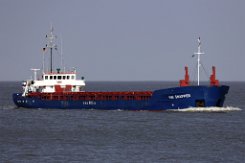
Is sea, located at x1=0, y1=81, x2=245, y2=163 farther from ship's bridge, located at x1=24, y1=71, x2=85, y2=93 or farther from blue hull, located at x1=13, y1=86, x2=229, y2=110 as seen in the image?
ship's bridge, located at x1=24, y1=71, x2=85, y2=93

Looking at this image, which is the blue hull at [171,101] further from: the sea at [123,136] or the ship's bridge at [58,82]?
the ship's bridge at [58,82]

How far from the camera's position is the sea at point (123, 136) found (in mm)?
56372

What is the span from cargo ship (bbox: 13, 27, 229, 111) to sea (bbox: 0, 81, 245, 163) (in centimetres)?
109

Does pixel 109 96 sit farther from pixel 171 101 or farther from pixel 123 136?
pixel 123 136

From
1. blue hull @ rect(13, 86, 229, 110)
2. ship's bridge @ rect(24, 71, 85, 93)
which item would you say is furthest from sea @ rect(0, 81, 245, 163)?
ship's bridge @ rect(24, 71, 85, 93)

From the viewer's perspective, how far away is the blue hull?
287ft

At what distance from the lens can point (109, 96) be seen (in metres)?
94.5

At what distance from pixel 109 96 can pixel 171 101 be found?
9.05m

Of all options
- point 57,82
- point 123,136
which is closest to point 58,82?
point 57,82

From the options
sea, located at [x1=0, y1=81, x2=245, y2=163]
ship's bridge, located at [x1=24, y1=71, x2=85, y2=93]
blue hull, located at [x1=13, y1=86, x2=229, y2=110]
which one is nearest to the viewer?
sea, located at [x1=0, y1=81, x2=245, y2=163]

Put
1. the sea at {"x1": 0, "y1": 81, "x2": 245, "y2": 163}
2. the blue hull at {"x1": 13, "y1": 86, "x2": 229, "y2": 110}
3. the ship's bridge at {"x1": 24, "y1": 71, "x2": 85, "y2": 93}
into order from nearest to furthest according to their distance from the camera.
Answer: the sea at {"x1": 0, "y1": 81, "x2": 245, "y2": 163} < the blue hull at {"x1": 13, "y1": 86, "x2": 229, "y2": 110} < the ship's bridge at {"x1": 24, "y1": 71, "x2": 85, "y2": 93}

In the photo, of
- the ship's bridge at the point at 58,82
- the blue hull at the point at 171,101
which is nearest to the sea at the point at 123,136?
the blue hull at the point at 171,101

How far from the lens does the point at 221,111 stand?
91.8m

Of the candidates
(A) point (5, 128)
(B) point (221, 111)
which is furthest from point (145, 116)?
(A) point (5, 128)
